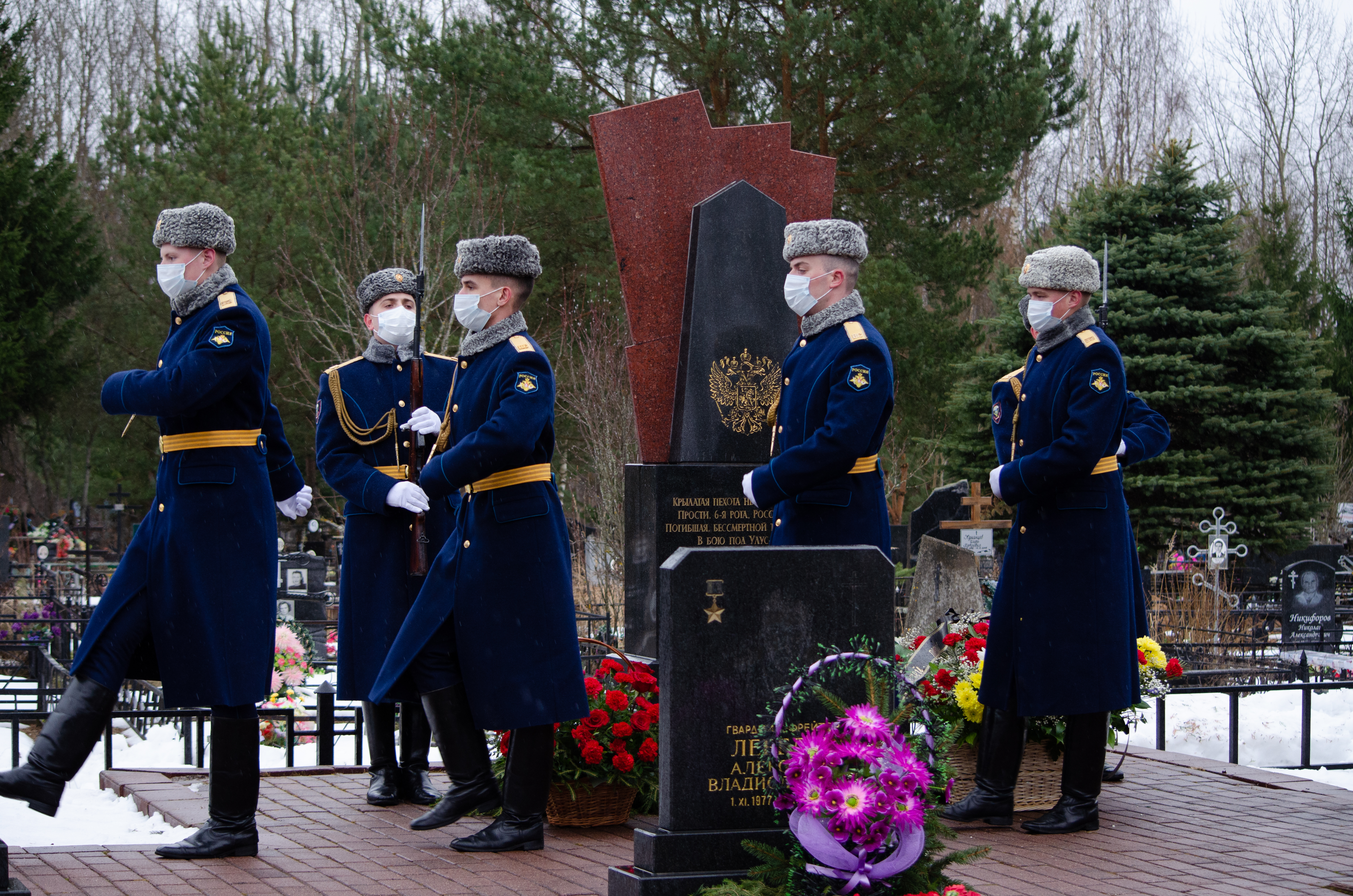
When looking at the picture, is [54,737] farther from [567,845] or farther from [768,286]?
[768,286]

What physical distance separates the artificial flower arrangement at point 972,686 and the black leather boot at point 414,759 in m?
2.01

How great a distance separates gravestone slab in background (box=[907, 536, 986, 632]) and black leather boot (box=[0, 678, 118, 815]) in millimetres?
6650

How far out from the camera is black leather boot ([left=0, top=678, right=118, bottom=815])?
4422mm

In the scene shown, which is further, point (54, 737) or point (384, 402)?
point (384, 402)

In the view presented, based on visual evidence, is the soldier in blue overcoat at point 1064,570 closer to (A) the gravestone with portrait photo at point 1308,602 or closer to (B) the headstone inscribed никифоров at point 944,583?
(B) the headstone inscribed никифоров at point 944,583

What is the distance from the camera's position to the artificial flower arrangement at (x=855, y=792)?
3701mm

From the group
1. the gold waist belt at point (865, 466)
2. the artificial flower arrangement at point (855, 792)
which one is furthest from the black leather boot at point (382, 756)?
the artificial flower arrangement at point (855, 792)

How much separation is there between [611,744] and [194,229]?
243 centimetres

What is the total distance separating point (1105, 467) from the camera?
5586 millimetres

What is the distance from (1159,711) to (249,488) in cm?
521

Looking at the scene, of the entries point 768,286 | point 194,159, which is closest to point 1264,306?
point 768,286

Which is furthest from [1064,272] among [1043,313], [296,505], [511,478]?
[296,505]

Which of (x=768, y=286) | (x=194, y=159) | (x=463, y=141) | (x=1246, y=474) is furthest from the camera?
(x=194, y=159)

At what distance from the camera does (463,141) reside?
753 inches
